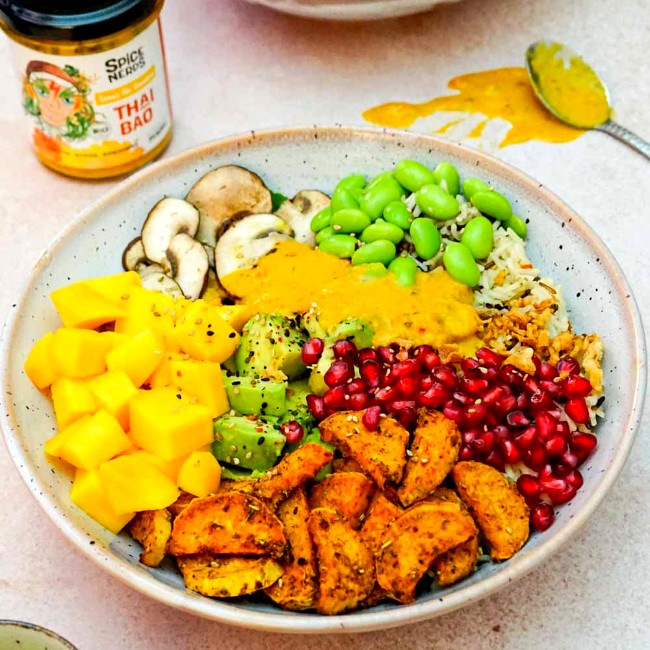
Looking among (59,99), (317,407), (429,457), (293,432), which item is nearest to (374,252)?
(317,407)

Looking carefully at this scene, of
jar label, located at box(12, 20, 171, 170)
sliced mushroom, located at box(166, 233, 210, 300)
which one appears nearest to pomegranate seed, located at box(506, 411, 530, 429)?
sliced mushroom, located at box(166, 233, 210, 300)

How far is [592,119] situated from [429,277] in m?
1.22

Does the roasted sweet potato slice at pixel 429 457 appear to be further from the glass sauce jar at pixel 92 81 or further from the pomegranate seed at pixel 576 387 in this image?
the glass sauce jar at pixel 92 81

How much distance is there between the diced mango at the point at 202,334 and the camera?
7.15 feet

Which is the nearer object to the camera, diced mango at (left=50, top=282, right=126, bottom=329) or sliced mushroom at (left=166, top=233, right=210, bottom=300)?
diced mango at (left=50, top=282, right=126, bottom=329)

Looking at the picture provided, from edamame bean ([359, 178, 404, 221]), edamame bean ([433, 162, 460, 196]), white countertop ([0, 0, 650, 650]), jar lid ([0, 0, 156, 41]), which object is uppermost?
jar lid ([0, 0, 156, 41])

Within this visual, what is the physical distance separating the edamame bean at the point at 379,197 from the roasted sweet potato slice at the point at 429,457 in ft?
2.54

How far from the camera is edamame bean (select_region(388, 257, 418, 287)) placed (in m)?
2.41

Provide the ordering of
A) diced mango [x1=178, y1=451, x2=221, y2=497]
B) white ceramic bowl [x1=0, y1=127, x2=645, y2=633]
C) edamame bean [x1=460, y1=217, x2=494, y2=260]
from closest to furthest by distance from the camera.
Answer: white ceramic bowl [x1=0, y1=127, x2=645, y2=633] < diced mango [x1=178, y1=451, x2=221, y2=497] < edamame bean [x1=460, y1=217, x2=494, y2=260]

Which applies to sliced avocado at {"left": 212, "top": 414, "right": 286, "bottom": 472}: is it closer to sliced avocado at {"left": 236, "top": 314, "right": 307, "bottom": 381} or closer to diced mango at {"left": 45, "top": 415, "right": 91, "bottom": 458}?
sliced avocado at {"left": 236, "top": 314, "right": 307, "bottom": 381}

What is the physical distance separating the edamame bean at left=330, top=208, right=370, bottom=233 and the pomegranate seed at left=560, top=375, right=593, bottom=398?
769mm

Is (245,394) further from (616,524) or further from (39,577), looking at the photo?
(616,524)

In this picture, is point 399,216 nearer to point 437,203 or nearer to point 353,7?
point 437,203

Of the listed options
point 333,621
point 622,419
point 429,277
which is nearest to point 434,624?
point 333,621
